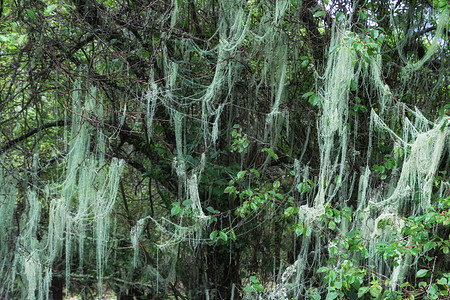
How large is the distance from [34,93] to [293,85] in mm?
2368

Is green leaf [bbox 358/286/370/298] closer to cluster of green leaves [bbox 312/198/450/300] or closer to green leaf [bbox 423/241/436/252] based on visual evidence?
cluster of green leaves [bbox 312/198/450/300]

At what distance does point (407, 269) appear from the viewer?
10.7ft

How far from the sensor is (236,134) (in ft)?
11.7

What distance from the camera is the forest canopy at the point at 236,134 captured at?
10.4 ft

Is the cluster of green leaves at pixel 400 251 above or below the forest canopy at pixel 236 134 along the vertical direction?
below

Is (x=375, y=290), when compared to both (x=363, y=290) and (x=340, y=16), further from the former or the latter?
(x=340, y=16)

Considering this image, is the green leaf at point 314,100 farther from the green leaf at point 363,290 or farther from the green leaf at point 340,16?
the green leaf at point 363,290

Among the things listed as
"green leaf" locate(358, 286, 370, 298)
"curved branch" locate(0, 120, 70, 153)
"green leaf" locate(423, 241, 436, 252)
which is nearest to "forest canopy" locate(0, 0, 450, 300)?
"curved branch" locate(0, 120, 70, 153)

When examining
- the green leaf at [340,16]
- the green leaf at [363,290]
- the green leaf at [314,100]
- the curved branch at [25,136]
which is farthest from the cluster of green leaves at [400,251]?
the curved branch at [25,136]

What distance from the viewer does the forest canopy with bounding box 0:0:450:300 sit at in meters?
3.17

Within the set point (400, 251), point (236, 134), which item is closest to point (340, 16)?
point (236, 134)

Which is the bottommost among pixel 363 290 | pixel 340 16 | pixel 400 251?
pixel 363 290

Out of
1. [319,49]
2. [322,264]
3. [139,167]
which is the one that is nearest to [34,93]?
[139,167]

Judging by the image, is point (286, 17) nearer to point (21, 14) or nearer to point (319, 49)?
point (319, 49)
